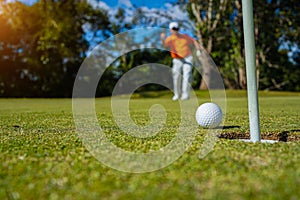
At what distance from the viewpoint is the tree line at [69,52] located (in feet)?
90.1

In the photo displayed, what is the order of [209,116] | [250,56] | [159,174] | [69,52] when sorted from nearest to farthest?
[159,174] < [250,56] < [209,116] < [69,52]

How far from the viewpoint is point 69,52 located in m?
32.3

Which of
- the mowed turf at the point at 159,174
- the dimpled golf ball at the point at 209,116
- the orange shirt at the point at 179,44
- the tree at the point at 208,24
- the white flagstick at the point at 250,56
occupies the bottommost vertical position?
the mowed turf at the point at 159,174

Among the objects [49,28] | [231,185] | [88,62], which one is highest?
[49,28]

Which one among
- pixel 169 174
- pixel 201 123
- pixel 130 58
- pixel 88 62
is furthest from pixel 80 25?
pixel 169 174

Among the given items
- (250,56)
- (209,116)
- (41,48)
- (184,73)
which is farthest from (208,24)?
(250,56)

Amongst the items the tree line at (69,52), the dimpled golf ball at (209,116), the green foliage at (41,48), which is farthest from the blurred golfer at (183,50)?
the green foliage at (41,48)

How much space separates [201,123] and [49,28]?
90.9ft

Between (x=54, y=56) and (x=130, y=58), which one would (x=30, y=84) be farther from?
(x=130, y=58)

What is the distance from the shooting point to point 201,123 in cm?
457

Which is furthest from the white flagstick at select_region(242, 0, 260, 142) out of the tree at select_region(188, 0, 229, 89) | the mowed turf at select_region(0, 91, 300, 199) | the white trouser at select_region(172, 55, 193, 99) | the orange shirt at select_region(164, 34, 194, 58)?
the tree at select_region(188, 0, 229, 89)

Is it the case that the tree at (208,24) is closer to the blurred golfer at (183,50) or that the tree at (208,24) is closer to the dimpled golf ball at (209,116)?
the blurred golfer at (183,50)

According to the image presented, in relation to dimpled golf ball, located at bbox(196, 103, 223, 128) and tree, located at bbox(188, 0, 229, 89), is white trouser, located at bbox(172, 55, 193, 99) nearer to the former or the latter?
dimpled golf ball, located at bbox(196, 103, 223, 128)

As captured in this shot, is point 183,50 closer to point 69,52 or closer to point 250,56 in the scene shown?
point 250,56
